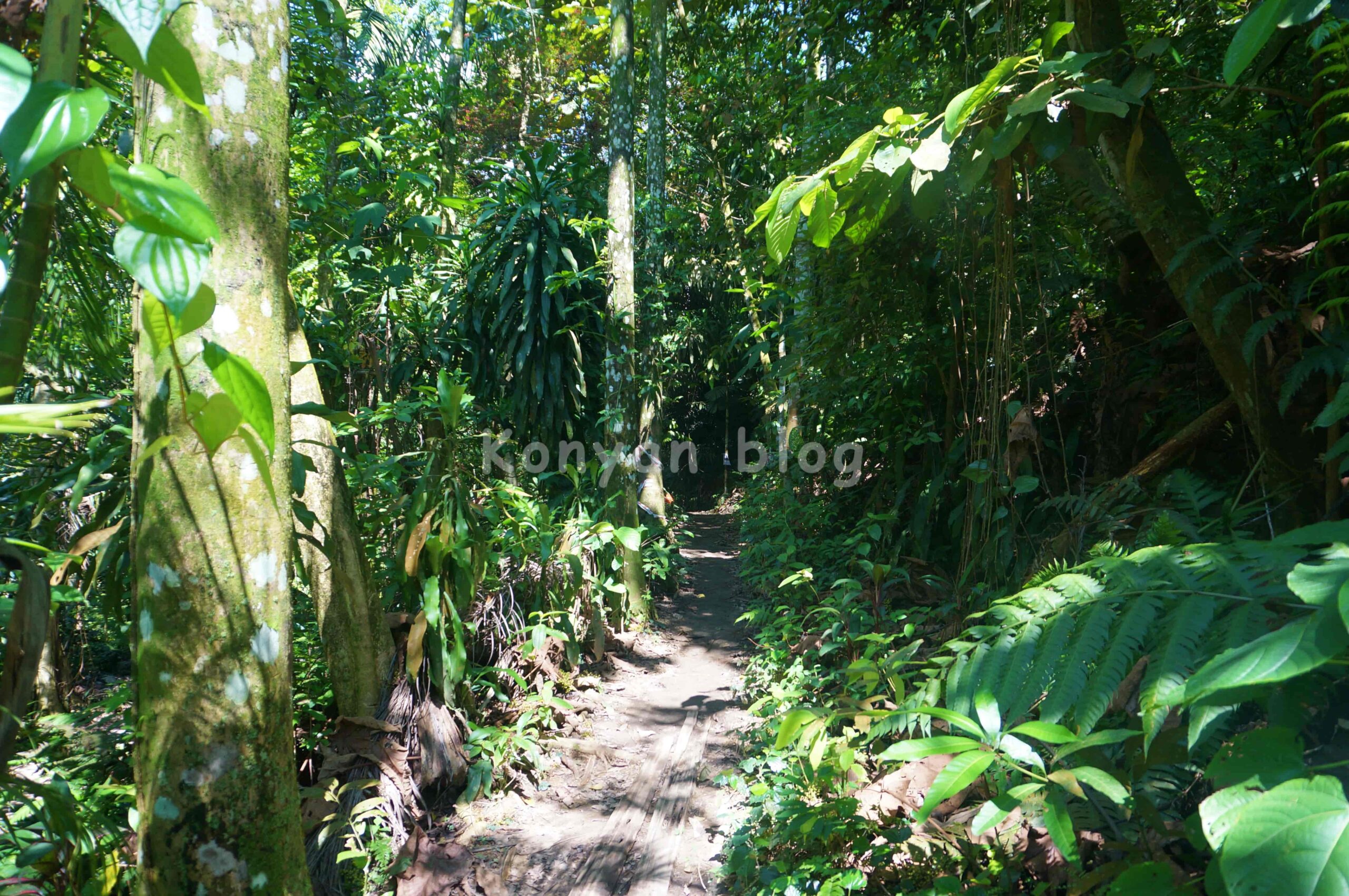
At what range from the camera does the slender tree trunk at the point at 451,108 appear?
7.36 m

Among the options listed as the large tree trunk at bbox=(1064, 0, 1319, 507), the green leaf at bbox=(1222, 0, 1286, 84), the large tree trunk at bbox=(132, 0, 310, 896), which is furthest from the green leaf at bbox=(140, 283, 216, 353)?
the large tree trunk at bbox=(1064, 0, 1319, 507)

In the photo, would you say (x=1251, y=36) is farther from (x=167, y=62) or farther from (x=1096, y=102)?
(x=167, y=62)

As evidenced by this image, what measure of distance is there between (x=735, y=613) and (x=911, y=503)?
2.24m

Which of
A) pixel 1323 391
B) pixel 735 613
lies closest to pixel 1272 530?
pixel 1323 391

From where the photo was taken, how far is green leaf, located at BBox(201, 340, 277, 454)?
670 millimetres

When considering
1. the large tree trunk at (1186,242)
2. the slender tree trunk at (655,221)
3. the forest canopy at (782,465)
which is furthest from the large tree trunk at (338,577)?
the slender tree trunk at (655,221)

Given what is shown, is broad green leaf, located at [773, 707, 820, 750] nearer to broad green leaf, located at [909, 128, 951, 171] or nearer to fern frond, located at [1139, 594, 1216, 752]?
fern frond, located at [1139, 594, 1216, 752]

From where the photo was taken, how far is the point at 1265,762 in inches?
32.7

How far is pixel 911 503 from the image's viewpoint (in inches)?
196

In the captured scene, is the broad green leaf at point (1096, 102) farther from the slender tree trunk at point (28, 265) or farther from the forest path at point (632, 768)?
the forest path at point (632, 768)

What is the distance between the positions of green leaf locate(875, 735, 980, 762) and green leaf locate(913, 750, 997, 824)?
0.02 m

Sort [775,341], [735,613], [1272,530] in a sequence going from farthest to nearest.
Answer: [775,341], [735,613], [1272,530]

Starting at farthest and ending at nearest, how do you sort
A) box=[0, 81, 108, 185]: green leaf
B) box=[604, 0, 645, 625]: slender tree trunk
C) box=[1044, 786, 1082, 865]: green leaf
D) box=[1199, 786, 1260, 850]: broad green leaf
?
box=[604, 0, 645, 625]: slender tree trunk → box=[1044, 786, 1082, 865]: green leaf → box=[1199, 786, 1260, 850]: broad green leaf → box=[0, 81, 108, 185]: green leaf

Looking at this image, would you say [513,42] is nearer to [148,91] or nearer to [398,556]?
[398,556]
